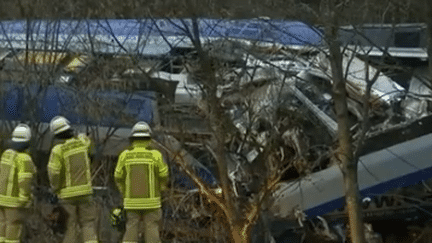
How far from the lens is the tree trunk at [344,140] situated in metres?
13.0

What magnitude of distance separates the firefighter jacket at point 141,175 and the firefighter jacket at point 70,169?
1.57ft

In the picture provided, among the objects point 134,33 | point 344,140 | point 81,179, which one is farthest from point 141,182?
point 134,33

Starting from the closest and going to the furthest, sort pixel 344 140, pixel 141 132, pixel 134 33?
pixel 141 132, pixel 344 140, pixel 134 33

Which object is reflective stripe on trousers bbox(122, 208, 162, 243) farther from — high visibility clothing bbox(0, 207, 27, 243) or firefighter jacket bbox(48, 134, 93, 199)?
high visibility clothing bbox(0, 207, 27, 243)

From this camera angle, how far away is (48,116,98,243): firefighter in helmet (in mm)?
11062

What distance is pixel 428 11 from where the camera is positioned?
40.2 ft

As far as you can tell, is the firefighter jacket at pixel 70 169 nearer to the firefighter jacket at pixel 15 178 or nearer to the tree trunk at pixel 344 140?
the firefighter jacket at pixel 15 178

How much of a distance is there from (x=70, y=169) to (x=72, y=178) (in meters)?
0.13

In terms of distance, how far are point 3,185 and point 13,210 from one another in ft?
1.24

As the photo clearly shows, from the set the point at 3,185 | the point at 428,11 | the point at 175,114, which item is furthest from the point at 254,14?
the point at 3,185

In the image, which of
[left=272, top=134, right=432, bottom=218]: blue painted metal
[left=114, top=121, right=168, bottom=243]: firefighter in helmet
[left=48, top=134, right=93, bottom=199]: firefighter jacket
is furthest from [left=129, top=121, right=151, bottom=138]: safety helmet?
[left=272, top=134, right=432, bottom=218]: blue painted metal

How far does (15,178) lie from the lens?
37.6 ft

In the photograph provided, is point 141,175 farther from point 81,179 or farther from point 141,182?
point 81,179

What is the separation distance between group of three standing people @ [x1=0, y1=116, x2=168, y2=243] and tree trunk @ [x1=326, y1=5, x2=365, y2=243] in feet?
10.7
